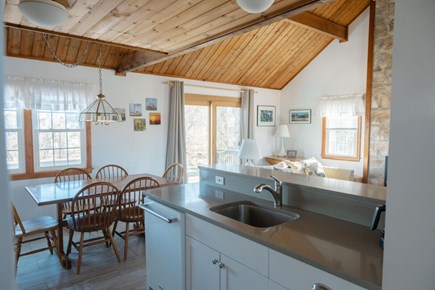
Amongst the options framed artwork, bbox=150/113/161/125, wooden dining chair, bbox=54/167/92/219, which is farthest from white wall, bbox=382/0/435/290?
framed artwork, bbox=150/113/161/125

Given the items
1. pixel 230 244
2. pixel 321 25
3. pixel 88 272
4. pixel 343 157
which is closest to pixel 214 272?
pixel 230 244

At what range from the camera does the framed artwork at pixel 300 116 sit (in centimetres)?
680

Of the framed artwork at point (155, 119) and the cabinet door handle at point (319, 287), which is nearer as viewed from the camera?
the cabinet door handle at point (319, 287)

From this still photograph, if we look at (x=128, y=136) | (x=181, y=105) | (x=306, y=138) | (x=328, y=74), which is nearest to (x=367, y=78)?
(x=328, y=74)

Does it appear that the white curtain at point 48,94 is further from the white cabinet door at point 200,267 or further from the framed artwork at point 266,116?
the framed artwork at point 266,116

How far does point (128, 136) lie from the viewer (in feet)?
16.2

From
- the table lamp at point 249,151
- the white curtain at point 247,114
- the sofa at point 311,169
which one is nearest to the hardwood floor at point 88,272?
the table lamp at point 249,151

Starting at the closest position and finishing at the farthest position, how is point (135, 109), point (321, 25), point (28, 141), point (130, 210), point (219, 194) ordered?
point (219, 194) < point (130, 210) < point (28, 141) < point (135, 109) < point (321, 25)

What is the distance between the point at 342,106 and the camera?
6000mm

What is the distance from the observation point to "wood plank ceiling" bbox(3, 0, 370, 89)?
2.39 metres

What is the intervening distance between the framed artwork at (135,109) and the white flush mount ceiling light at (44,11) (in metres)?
2.71

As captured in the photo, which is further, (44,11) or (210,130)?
(210,130)

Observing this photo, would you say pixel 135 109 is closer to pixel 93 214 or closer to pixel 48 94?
pixel 48 94

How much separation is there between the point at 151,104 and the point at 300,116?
374cm
